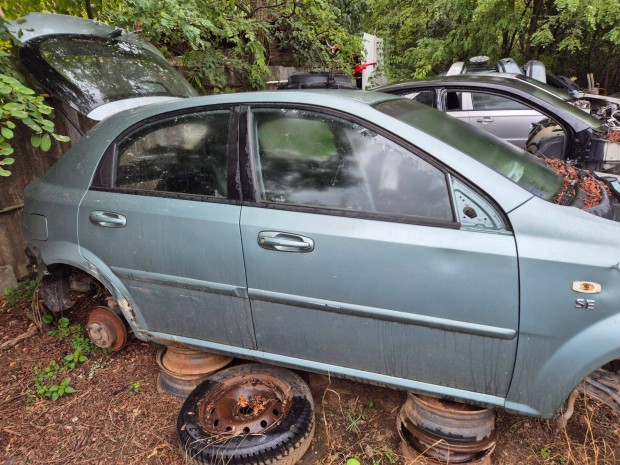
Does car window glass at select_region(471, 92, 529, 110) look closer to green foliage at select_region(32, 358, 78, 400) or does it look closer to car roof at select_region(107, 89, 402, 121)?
car roof at select_region(107, 89, 402, 121)

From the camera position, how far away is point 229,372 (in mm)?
2393

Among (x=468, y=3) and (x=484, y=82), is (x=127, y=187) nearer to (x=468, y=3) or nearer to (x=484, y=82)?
(x=484, y=82)

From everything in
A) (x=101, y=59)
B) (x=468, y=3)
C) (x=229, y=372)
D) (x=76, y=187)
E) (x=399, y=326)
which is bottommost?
(x=229, y=372)

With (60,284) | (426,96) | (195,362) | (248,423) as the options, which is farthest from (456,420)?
(426,96)

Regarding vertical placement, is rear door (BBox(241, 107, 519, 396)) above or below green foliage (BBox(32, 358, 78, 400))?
above

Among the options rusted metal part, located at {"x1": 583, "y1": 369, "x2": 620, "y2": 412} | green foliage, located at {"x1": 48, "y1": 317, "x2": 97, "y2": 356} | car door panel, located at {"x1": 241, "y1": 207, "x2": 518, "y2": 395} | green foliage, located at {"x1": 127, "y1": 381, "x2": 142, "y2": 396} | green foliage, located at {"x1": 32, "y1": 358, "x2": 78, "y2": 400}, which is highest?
car door panel, located at {"x1": 241, "y1": 207, "x2": 518, "y2": 395}

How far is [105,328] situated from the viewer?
2750 mm

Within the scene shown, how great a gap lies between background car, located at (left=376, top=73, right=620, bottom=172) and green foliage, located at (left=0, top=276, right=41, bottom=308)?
435cm

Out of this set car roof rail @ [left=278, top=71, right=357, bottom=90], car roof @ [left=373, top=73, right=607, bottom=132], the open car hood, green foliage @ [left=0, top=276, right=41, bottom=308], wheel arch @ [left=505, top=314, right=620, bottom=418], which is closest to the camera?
wheel arch @ [left=505, top=314, right=620, bottom=418]

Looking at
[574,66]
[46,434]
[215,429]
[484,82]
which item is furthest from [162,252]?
[574,66]

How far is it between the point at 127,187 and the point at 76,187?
0.37m

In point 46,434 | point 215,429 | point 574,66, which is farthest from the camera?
point 574,66

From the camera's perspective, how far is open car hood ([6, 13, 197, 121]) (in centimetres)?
289

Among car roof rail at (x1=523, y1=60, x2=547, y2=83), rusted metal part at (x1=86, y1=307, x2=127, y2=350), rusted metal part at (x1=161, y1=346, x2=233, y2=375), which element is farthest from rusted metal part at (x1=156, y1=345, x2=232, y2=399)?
car roof rail at (x1=523, y1=60, x2=547, y2=83)
